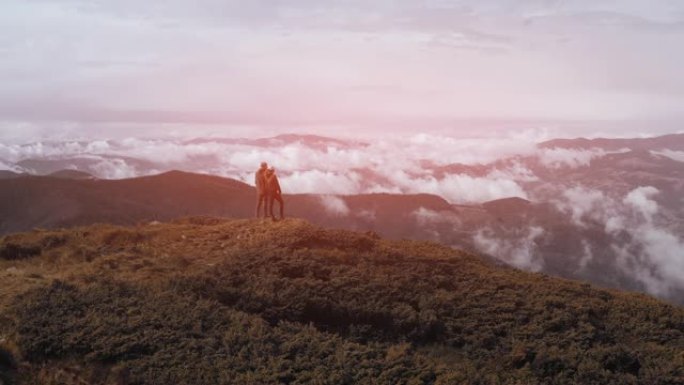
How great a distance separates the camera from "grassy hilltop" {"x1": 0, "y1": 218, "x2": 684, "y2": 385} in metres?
15.6

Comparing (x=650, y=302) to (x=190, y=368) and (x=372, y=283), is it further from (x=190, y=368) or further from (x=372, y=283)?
(x=190, y=368)

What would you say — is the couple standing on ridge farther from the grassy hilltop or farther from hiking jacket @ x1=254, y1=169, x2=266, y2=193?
the grassy hilltop

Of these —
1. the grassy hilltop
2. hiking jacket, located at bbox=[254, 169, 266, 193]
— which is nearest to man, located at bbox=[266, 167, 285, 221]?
hiking jacket, located at bbox=[254, 169, 266, 193]

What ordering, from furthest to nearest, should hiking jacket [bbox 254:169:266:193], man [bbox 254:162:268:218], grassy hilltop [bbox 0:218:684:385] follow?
hiking jacket [bbox 254:169:266:193] < man [bbox 254:162:268:218] < grassy hilltop [bbox 0:218:684:385]

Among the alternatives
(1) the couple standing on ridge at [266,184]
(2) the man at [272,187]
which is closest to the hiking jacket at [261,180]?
(1) the couple standing on ridge at [266,184]

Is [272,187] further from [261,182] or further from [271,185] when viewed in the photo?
[261,182]

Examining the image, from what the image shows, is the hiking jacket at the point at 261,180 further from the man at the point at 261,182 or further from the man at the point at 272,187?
the man at the point at 272,187

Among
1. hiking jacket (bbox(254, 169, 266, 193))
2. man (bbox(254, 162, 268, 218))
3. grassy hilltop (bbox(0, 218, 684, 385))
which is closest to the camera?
grassy hilltop (bbox(0, 218, 684, 385))

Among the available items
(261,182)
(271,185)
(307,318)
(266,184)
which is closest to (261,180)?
(261,182)

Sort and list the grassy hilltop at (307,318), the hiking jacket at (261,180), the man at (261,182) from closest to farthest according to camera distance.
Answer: the grassy hilltop at (307,318) < the man at (261,182) < the hiking jacket at (261,180)

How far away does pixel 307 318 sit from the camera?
20281mm

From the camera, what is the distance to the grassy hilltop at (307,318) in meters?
15.6

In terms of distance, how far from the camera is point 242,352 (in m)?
15.8

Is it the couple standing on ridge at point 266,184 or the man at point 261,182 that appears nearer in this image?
the man at point 261,182
